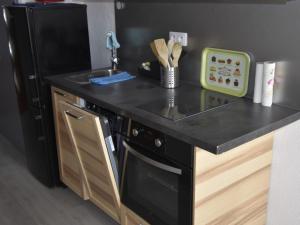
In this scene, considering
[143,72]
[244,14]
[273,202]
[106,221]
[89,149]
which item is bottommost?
[106,221]

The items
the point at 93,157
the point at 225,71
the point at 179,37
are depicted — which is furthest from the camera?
the point at 179,37

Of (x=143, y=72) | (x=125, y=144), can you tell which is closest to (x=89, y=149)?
(x=125, y=144)

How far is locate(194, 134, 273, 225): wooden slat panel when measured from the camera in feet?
4.61

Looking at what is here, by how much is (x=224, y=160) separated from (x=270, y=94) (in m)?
0.42

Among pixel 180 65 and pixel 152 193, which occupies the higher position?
pixel 180 65

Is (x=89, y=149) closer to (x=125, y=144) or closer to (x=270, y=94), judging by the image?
(x=125, y=144)

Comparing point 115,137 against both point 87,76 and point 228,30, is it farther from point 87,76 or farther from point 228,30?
point 228,30

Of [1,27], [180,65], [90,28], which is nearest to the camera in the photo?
[180,65]

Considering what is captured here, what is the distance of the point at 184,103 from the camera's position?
1.74 meters

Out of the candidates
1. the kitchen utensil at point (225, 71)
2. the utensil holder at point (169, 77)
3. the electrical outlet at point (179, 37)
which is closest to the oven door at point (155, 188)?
the utensil holder at point (169, 77)

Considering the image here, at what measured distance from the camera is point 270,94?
162 cm

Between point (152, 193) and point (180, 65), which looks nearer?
point (152, 193)

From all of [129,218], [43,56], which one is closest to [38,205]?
[129,218]

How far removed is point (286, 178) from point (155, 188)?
63 centimetres
